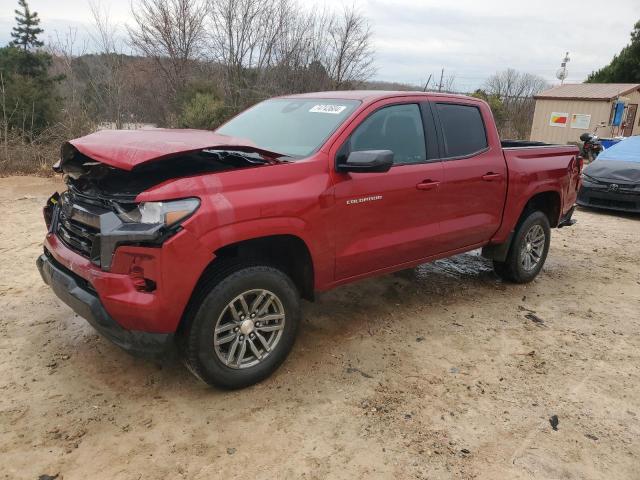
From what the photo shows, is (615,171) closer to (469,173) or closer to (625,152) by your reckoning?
(625,152)

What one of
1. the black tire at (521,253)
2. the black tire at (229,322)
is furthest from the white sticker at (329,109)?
the black tire at (521,253)

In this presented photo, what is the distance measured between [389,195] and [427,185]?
432 mm

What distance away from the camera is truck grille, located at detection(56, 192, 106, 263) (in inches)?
110

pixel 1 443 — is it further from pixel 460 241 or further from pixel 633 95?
pixel 633 95

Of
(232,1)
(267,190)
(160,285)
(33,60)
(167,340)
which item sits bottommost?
(167,340)

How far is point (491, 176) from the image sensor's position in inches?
175

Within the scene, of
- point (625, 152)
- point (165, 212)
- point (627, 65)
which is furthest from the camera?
point (627, 65)

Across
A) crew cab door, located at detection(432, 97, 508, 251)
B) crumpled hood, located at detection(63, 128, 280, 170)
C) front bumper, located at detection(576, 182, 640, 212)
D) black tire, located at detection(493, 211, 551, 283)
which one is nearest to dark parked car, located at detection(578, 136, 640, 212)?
front bumper, located at detection(576, 182, 640, 212)

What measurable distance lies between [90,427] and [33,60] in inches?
807

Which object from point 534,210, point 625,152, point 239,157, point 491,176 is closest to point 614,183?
point 625,152

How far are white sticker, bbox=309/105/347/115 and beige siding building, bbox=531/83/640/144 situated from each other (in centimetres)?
1926

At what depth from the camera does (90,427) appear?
2.71 meters

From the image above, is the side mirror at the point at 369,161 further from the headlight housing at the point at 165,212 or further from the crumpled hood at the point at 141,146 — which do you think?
the headlight housing at the point at 165,212

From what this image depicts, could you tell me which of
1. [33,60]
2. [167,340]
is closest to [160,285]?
[167,340]
